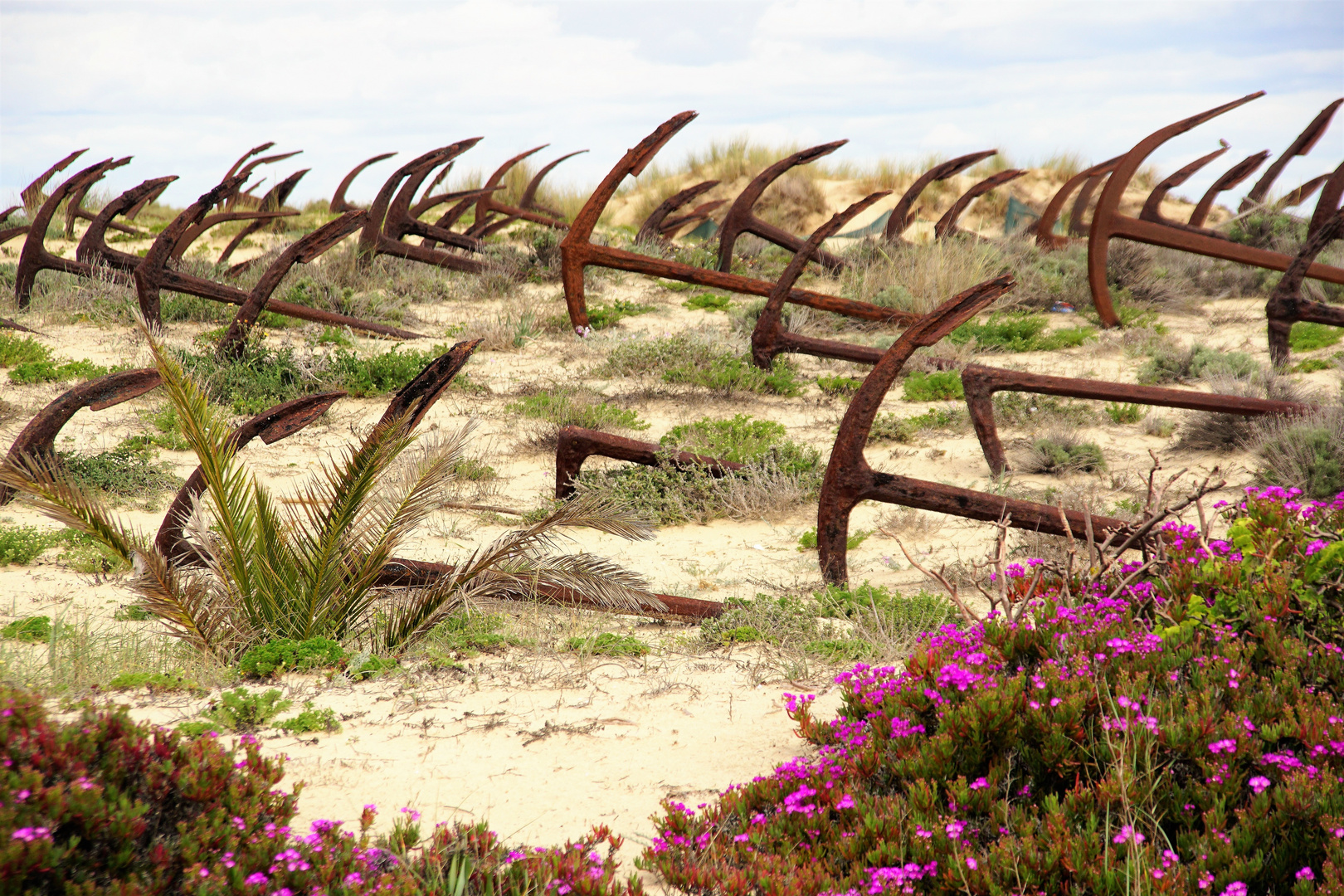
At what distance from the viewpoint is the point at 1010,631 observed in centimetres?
251

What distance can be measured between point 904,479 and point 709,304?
6806mm

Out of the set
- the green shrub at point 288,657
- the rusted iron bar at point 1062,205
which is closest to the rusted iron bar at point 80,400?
the green shrub at point 288,657

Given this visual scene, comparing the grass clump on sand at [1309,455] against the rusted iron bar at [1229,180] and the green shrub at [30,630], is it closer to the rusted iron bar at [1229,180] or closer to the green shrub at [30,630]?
the green shrub at [30,630]

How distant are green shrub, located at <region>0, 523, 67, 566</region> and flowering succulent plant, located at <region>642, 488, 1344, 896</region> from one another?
3.65 meters

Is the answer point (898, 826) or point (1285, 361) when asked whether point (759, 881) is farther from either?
point (1285, 361)

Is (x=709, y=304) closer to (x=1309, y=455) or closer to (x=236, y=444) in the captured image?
(x=1309, y=455)

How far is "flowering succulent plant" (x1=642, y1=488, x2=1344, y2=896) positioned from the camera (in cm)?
177

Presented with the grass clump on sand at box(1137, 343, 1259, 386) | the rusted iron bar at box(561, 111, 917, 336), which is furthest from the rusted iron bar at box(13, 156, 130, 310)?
the grass clump on sand at box(1137, 343, 1259, 386)

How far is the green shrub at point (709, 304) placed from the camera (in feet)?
33.6

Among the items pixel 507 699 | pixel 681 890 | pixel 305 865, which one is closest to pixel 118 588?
pixel 507 699

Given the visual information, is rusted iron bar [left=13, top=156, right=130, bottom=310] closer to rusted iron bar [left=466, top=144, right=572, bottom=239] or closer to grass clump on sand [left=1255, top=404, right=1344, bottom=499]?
rusted iron bar [left=466, top=144, right=572, bottom=239]

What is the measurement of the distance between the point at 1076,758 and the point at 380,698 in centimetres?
193

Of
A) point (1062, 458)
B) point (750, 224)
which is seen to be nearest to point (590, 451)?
point (1062, 458)

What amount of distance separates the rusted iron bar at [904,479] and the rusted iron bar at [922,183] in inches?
234
